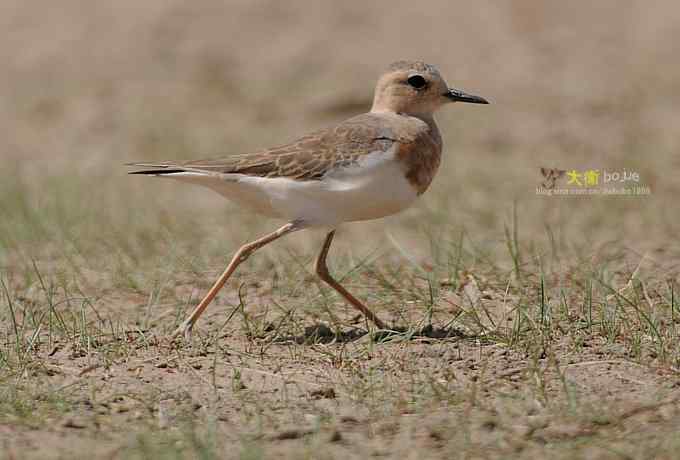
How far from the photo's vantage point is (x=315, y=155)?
18.0 feet

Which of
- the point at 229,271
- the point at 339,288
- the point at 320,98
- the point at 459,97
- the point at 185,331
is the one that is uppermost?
the point at 320,98

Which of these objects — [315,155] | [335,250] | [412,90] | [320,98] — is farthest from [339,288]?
[320,98]

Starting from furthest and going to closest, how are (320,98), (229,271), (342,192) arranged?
1. (320,98)
2. (229,271)
3. (342,192)

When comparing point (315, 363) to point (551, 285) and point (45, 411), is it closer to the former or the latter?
point (45, 411)

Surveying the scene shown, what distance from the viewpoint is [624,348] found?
16.4 feet

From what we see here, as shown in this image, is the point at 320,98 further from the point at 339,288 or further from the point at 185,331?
the point at 185,331

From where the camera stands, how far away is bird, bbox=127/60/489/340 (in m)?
5.36

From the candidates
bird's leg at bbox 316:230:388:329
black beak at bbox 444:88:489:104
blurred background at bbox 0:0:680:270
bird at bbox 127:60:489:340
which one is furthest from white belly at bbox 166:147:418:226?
blurred background at bbox 0:0:680:270

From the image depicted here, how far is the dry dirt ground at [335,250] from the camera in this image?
4.34 metres

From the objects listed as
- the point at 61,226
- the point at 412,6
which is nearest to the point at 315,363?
the point at 61,226

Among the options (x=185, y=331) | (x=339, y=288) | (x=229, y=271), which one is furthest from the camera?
(x=339, y=288)

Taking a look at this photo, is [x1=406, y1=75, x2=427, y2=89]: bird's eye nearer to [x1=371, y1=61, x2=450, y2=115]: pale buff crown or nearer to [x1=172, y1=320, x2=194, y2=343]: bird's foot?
[x1=371, y1=61, x2=450, y2=115]: pale buff crown

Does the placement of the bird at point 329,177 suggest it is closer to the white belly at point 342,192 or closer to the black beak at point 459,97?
the white belly at point 342,192

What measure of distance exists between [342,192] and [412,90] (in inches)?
39.5
